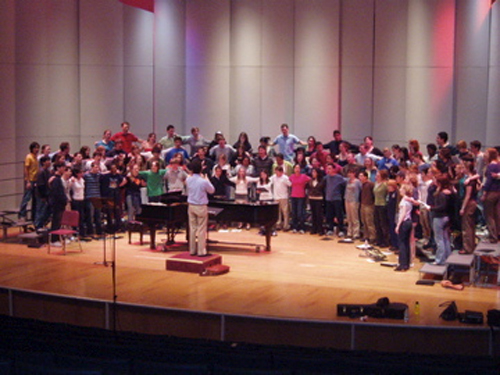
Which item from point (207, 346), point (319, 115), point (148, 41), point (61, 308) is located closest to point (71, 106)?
point (148, 41)

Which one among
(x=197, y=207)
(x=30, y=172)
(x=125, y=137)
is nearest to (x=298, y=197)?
(x=197, y=207)

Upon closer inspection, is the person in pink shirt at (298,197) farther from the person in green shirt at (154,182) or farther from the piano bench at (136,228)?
the piano bench at (136,228)

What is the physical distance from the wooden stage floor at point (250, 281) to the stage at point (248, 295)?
0.7 inches

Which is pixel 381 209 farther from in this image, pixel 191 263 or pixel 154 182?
pixel 154 182

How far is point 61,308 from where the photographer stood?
35.1ft

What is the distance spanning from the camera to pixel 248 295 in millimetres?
11805

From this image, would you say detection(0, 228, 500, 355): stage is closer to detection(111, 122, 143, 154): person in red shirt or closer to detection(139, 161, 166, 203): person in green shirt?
detection(139, 161, 166, 203): person in green shirt

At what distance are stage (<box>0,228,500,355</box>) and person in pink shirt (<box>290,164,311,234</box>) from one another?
0.75 m

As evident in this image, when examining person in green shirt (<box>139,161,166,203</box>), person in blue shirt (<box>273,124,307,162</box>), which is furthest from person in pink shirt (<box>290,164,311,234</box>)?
person in green shirt (<box>139,161,166,203</box>)

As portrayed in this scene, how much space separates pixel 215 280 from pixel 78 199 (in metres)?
4.60

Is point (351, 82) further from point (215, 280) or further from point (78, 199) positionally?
point (215, 280)

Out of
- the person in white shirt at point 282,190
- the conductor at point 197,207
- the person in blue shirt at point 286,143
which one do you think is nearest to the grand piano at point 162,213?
the conductor at point 197,207

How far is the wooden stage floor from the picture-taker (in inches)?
443

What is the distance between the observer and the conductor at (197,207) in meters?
13.8
